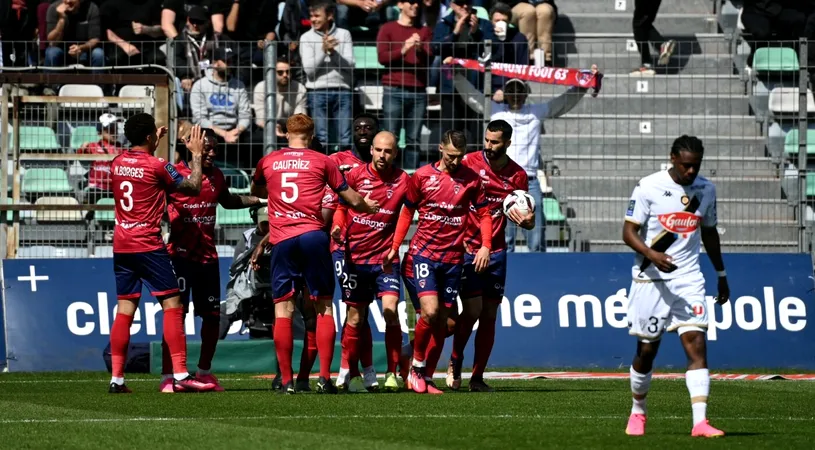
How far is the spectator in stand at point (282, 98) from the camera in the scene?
19.0 metres

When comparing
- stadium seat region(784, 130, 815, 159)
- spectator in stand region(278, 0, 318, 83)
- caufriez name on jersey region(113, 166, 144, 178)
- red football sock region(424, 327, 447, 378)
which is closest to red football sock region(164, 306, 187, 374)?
caufriez name on jersey region(113, 166, 144, 178)

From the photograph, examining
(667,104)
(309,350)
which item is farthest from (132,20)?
(309,350)

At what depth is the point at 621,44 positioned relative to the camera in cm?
2080

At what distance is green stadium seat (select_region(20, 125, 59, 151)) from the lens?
59.6 feet

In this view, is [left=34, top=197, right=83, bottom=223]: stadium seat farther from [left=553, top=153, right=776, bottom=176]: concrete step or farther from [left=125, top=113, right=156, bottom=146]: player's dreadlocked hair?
[left=553, top=153, right=776, bottom=176]: concrete step

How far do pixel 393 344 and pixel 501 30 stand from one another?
811 cm

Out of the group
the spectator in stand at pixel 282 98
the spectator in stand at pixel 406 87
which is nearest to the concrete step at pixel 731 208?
the spectator in stand at pixel 406 87

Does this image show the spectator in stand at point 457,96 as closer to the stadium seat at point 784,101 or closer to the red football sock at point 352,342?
the stadium seat at point 784,101

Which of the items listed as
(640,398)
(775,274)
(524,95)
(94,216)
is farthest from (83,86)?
(640,398)

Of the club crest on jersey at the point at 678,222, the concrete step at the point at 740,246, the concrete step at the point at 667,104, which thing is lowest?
the concrete step at the point at 740,246

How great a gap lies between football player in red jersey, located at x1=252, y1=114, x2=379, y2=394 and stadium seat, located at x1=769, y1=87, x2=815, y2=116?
9045 mm

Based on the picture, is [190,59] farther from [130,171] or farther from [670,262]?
[670,262]

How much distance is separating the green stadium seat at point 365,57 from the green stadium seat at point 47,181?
14.9 feet

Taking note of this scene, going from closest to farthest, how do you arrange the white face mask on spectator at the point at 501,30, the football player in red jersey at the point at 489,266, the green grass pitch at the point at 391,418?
the green grass pitch at the point at 391,418 < the football player in red jersey at the point at 489,266 < the white face mask on spectator at the point at 501,30
